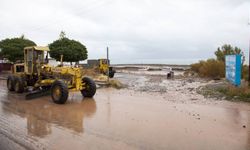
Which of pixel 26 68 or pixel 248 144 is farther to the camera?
pixel 26 68

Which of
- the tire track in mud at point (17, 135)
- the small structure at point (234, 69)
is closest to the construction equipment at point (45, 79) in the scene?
the tire track in mud at point (17, 135)

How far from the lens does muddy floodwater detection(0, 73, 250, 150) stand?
6801 millimetres

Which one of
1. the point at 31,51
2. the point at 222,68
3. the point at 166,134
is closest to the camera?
the point at 166,134

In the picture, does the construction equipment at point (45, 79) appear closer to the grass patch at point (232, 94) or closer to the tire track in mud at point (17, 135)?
the tire track in mud at point (17, 135)

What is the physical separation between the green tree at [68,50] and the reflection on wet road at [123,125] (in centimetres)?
3042

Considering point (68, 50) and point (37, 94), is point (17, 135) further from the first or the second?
point (68, 50)

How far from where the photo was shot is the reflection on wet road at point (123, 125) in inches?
268

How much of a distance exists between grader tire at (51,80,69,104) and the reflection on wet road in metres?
0.30

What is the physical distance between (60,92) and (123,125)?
4666 mm

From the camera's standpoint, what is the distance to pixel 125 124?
8688mm

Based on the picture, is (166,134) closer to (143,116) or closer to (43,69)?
(143,116)

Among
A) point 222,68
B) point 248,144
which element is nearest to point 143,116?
point 248,144

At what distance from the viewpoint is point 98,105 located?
12305 millimetres

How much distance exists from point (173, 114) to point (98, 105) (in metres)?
3.60
